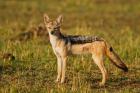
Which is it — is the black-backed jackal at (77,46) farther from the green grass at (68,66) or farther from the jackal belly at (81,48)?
the green grass at (68,66)

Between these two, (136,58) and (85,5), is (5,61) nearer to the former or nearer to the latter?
(136,58)

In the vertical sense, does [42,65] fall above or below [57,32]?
below

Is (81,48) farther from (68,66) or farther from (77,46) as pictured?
(68,66)

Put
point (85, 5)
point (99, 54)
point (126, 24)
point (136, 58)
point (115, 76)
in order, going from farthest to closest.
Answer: point (85, 5) → point (126, 24) → point (136, 58) → point (115, 76) → point (99, 54)

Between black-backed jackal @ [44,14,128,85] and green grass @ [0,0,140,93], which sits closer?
green grass @ [0,0,140,93]

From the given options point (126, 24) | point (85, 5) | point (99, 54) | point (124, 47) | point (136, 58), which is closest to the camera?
point (99, 54)

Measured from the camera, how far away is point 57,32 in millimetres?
11859

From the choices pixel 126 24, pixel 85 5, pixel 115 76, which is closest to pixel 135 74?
pixel 115 76

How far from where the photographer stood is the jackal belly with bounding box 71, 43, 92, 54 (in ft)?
38.7

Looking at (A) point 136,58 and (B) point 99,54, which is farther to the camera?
(A) point 136,58

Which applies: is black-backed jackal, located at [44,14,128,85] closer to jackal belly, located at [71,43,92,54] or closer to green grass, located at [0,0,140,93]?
jackal belly, located at [71,43,92,54]

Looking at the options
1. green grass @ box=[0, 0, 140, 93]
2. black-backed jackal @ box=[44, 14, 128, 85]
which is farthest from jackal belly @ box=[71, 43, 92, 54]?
green grass @ box=[0, 0, 140, 93]

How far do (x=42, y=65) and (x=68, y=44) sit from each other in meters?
2.03

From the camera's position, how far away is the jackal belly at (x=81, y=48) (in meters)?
11.8
